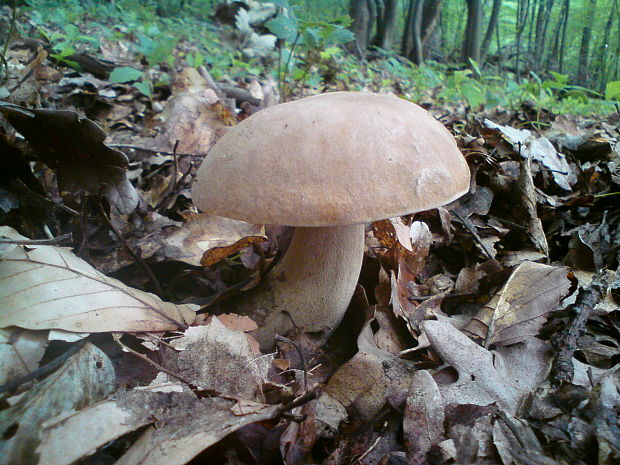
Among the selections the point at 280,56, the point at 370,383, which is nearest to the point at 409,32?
the point at 280,56

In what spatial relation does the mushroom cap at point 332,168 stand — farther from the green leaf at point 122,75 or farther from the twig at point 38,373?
the green leaf at point 122,75

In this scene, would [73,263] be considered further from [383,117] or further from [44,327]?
[383,117]

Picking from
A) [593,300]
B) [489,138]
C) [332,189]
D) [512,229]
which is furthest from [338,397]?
[489,138]

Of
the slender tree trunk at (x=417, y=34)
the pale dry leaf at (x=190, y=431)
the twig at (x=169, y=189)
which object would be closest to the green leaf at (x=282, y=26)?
the twig at (x=169, y=189)

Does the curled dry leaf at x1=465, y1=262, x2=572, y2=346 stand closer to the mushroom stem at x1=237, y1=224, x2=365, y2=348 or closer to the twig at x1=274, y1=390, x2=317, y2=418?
the mushroom stem at x1=237, y1=224, x2=365, y2=348

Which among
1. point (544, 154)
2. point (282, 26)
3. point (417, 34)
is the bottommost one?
point (544, 154)

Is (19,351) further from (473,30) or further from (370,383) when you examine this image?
(473,30)

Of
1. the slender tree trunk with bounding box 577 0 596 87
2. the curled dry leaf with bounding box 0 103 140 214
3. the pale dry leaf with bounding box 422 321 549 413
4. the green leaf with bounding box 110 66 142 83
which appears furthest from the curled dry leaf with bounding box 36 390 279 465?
the slender tree trunk with bounding box 577 0 596 87
